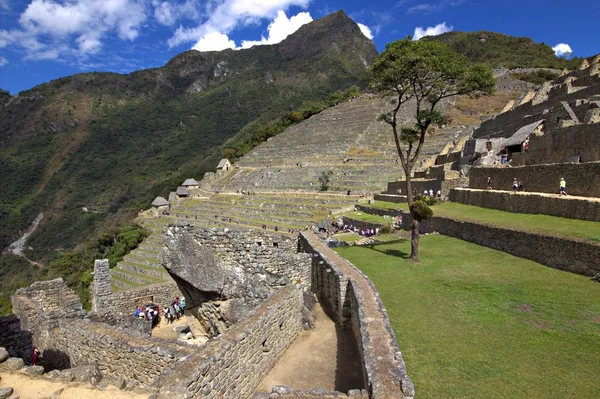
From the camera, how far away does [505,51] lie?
72.4m

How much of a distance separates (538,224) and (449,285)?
13.9 feet

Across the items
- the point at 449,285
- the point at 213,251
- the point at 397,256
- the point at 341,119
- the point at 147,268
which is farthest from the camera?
the point at 341,119

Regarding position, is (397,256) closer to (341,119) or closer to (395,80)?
(395,80)

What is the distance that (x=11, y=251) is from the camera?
66.4m

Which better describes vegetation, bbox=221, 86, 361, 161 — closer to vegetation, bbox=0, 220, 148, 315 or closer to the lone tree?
vegetation, bbox=0, 220, 148, 315

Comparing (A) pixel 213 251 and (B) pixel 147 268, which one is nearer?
(A) pixel 213 251

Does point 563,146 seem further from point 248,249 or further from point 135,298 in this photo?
point 135,298

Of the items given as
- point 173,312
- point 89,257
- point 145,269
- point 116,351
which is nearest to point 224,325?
point 116,351

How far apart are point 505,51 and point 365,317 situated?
276 ft

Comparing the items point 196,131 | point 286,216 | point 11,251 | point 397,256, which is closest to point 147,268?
point 286,216

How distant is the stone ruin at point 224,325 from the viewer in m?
4.10

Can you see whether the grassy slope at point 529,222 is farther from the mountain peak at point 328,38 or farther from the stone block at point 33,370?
the mountain peak at point 328,38

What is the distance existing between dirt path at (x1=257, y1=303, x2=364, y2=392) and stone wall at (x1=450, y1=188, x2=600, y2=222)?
25.0 ft

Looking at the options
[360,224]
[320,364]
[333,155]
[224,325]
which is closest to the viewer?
[320,364]
